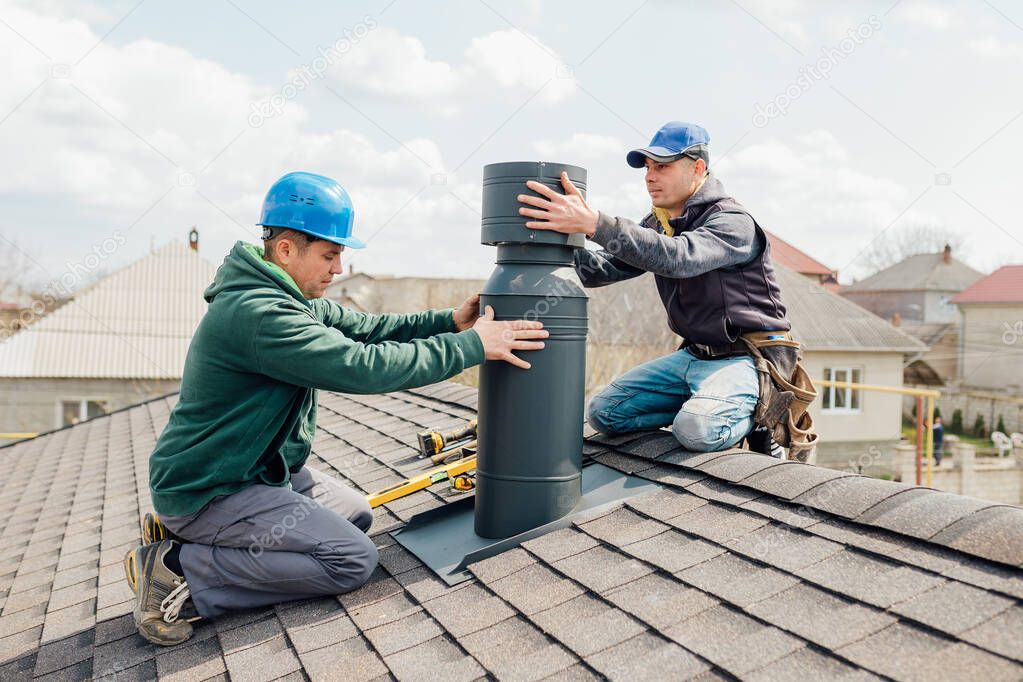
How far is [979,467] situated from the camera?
73.3ft

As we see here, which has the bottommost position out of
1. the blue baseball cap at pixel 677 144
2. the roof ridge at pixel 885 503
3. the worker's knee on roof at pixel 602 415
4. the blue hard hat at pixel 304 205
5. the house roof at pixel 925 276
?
the roof ridge at pixel 885 503

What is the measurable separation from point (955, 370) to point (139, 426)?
137 feet

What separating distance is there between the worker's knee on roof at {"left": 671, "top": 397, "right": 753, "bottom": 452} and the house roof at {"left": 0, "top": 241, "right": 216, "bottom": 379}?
21725 millimetres

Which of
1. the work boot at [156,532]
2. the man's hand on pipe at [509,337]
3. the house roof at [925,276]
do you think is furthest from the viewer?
the house roof at [925,276]

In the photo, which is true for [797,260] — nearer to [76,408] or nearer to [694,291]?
[76,408]

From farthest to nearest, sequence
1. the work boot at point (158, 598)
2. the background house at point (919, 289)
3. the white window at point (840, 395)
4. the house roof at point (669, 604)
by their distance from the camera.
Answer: the background house at point (919, 289)
the white window at point (840, 395)
the work boot at point (158, 598)
the house roof at point (669, 604)

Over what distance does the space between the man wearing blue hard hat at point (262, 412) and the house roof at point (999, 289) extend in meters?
42.9

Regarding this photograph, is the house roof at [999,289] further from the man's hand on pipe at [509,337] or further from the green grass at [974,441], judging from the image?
the man's hand on pipe at [509,337]

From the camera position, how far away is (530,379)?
2830mm

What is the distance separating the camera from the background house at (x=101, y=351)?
76.7 feet

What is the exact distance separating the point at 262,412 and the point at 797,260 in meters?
37.6

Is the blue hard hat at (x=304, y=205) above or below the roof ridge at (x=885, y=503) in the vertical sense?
above

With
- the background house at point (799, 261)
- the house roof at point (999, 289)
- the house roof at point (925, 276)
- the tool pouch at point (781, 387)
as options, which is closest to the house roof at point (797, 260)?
the background house at point (799, 261)

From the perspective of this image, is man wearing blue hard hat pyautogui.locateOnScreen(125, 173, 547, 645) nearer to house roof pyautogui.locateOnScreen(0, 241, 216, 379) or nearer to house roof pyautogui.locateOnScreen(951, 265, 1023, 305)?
house roof pyautogui.locateOnScreen(0, 241, 216, 379)
